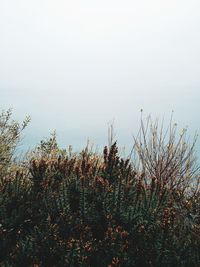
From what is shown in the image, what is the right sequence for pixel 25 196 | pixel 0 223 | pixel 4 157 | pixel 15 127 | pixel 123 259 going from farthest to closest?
pixel 15 127
pixel 4 157
pixel 25 196
pixel 0 223
pixel 123 259

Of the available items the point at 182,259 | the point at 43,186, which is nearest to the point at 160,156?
the point at 43,186

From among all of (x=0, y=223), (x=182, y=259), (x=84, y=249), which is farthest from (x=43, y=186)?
(x=182, y=259)

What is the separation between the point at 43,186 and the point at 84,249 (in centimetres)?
113

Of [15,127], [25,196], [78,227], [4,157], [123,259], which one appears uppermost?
[15,127]

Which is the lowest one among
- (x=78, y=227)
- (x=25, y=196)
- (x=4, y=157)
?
(x=78, y=227)

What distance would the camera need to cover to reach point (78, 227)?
3863 mm

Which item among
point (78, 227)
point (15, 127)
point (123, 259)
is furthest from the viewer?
point (15, 127)

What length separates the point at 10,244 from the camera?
13.2ft

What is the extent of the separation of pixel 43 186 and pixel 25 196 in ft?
0.66

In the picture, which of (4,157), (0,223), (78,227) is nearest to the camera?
(78,227)

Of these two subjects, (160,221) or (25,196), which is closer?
(160,221)

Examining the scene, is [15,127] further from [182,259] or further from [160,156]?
[182,259]

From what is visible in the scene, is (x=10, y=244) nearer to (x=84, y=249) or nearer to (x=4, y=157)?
(x=84, y=249)

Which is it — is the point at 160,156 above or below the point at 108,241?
above
